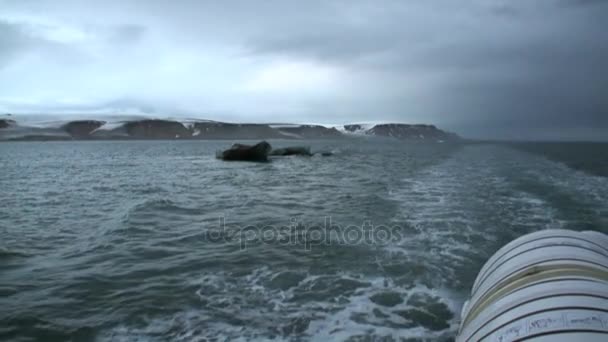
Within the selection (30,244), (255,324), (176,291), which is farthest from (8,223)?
(255,324)

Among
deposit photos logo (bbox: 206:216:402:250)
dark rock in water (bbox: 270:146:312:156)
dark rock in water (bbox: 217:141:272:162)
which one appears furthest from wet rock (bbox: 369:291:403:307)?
dark rock in water (bbox: 270:146:312:156)

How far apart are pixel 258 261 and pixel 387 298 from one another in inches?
119

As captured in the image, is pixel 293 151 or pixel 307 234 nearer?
pixel 307 234

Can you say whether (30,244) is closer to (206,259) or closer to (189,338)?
(206,259)

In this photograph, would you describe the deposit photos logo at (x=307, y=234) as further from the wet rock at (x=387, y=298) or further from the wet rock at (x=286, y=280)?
the wet rock at (x=387, y=298)

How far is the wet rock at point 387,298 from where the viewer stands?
19.3 ft

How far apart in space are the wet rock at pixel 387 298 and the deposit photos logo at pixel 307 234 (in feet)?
9.04

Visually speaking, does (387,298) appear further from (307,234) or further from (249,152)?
(249,152)

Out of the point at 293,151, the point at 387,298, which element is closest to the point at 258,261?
the point at 387,298

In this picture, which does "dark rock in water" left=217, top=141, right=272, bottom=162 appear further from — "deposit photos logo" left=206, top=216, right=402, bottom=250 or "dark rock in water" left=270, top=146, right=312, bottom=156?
"deposit photos logo" left=206, top=216, right=402, bottom=250

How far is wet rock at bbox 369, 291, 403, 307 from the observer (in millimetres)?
5887

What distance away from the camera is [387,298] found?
239 inches

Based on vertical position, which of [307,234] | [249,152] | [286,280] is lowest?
[286,280]

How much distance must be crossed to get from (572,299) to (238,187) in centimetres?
1797
